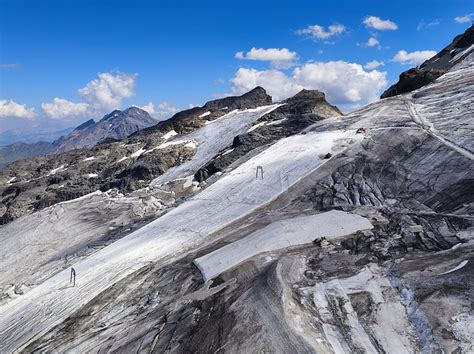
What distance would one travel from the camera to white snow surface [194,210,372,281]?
19469mm

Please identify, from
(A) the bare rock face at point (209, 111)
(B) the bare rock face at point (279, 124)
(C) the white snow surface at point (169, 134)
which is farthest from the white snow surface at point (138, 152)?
(B) the bare rock face at point (279, 124)

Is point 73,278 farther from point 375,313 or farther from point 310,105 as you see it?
point 310,105

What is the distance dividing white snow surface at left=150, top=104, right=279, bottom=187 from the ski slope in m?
16.5

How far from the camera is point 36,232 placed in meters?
42.9

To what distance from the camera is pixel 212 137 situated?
212 feet

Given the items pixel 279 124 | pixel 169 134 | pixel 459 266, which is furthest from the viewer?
pixel 169 134

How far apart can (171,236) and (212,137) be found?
124 ft

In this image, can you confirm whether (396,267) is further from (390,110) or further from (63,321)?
(390,110)

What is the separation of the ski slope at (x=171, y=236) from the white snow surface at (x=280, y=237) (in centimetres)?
412

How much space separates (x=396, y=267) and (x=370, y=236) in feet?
10.5

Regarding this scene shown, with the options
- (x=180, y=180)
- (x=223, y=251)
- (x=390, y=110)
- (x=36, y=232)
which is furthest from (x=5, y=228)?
(x=390, y=110)

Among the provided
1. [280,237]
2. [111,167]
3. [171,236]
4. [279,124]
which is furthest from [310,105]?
[280,237]

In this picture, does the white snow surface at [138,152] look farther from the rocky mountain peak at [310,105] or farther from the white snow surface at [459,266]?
the white snow surface at [459,266]

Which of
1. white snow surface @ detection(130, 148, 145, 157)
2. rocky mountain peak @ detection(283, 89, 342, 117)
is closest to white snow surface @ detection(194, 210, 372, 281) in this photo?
rocky mountain peak @ detection(283, 89, 342, 117)
